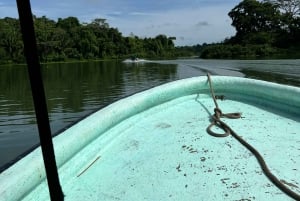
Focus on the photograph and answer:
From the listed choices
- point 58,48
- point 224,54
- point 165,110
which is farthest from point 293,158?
point 58,48

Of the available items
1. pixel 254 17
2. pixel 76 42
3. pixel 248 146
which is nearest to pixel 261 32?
pixel 254 17

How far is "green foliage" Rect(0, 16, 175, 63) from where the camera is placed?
4956 cm

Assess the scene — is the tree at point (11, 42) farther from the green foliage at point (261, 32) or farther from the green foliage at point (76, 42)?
the green foliage at point (261, 32)

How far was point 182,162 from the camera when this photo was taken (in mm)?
1987

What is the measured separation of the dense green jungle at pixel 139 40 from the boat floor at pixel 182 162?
31765 millimetres

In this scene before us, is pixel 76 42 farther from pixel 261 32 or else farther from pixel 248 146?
pixel 248 146

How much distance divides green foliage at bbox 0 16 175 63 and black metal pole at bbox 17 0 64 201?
4526 centimetres

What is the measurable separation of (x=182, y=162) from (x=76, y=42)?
2368 inches

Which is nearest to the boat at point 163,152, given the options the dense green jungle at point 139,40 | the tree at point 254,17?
the dense green jungle at point 139,40

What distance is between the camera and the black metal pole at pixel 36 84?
Answer: 1.00 metres

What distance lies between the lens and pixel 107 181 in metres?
1.84

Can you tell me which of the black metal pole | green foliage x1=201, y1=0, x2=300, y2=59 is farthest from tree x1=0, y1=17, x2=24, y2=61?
the black metal pole

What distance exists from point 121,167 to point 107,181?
17cm

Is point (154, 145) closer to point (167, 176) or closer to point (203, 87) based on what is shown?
point (167, 176)
